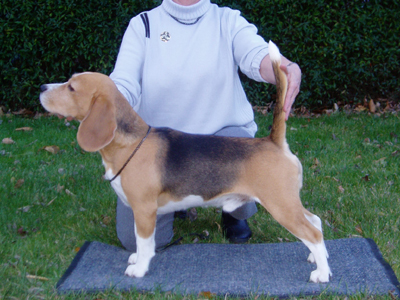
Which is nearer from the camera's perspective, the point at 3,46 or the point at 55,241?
the point at 55,241

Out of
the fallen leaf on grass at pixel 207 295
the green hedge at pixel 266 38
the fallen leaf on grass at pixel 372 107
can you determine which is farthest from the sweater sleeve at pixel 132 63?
the fallen leaf on grass at pixel 372 107

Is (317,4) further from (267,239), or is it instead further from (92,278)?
(92,278)

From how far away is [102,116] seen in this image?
3082mm

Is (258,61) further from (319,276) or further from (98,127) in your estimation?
(319,276)

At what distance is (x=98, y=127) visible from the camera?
3.08 m

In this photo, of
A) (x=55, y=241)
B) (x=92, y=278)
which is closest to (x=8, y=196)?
(x=55, y=241)

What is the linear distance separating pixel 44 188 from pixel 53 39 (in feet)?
12.1

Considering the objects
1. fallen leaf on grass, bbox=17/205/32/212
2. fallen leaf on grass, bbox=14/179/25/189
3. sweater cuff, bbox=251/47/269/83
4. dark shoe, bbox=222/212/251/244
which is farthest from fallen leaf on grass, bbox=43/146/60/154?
sweater cuff, bbox=251/47/269/83

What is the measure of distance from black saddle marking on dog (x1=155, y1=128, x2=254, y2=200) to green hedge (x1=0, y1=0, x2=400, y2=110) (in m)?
4.95

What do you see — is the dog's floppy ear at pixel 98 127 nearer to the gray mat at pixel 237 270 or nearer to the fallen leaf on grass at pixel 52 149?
the gray mat at pixel 237 270

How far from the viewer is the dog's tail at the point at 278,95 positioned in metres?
3.04

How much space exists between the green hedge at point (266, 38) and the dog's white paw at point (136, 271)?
513cm

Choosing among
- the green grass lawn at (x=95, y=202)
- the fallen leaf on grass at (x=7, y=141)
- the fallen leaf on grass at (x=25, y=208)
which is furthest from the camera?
the fallen leaf on grass at (x=7, y=141)

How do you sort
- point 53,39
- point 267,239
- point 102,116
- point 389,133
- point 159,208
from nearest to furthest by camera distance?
point 102,116, point 159,208, point 267,239, point 389,133, point 53,39
